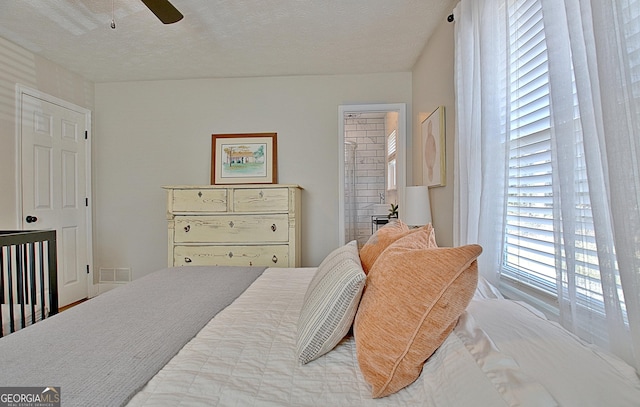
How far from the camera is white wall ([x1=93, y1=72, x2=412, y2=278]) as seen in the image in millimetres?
3508

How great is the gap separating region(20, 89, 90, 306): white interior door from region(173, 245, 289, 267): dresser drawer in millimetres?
1285

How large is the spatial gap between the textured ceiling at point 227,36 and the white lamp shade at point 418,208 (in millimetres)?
1258

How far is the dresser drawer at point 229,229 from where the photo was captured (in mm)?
3004

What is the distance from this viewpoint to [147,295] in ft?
4.91

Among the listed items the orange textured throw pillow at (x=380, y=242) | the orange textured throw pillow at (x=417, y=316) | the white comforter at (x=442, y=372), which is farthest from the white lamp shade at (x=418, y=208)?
the orange textured throw pillow at (x=417, y=316)

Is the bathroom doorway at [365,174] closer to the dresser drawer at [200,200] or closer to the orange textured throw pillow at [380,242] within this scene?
the dresser drawer at [200,200]

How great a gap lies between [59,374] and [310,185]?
283cm

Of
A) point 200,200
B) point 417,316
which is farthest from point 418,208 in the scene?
point 200,200

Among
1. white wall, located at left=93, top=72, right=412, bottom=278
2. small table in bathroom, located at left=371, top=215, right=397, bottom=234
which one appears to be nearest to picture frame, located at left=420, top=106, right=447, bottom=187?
white wall, located at left=93, top=72, right=412, bottom=278

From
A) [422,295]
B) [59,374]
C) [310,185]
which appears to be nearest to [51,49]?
[310,185]

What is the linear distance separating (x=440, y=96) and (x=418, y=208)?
2.79 ft

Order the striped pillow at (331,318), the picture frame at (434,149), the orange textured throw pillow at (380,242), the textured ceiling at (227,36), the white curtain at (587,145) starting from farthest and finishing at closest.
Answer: the picture frame at (434,149) → the textured ceiling at (227,36) → the orange textured throw pillow at (380,242) → the striped pillow at (331,318) → the white curtain at (587,145)

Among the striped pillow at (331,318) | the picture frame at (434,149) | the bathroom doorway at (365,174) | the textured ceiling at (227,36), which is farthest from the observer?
the bathroom doorway at (365,174)

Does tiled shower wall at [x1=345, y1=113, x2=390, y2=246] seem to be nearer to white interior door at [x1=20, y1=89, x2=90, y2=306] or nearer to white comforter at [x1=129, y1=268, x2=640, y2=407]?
white interior door at [x1=20, y1=89, x2=90, y2=306]
